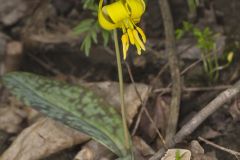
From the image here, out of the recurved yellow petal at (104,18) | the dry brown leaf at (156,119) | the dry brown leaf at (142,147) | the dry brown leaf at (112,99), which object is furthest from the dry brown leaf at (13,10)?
the recurved yellow petal at (104,18)

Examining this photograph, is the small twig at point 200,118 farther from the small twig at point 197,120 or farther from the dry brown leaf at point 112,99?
the dry brown leaf at point 112,99

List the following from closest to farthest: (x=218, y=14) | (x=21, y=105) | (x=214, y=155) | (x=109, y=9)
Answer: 1. (x=109, y=9)
2. (x=214, y=155)
3. (x=21, y=105)
4. (x=218, y=14)

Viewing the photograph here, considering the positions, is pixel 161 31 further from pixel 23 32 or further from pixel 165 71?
pixel 23 32

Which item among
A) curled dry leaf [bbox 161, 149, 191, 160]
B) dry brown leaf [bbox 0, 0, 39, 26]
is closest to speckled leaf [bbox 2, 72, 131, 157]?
curled dry leaf [bbox 161, 149, 191, 160]

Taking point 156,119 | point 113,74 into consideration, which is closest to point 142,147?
point 156,119

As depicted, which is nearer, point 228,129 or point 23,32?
point 228,129

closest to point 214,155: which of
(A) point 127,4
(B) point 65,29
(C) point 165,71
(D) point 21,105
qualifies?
(C) point 165,71

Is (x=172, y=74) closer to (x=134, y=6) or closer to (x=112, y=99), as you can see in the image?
(x=112, y=99)
